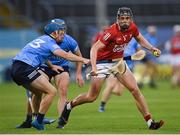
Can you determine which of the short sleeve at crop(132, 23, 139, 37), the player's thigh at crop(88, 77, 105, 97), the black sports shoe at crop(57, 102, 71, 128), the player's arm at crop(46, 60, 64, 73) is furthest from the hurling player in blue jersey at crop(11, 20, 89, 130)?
the short sleeve at crop(132, 23, 139, 37)

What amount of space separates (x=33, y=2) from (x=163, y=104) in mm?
20072

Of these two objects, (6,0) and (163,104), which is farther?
(6,0)

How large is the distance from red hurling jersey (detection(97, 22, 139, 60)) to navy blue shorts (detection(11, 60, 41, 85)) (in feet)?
5.03

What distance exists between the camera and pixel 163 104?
76.9 ft

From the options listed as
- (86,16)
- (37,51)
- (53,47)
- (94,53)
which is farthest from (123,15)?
(86,16)

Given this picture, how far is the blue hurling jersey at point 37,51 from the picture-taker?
49.5 ft

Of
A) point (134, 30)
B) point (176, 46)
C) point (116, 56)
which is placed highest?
point (134, 30)

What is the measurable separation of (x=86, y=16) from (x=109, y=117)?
78.3ft

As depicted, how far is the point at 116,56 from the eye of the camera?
52.4 feet

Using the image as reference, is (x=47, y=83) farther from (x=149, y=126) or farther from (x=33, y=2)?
(x=33, y=2)

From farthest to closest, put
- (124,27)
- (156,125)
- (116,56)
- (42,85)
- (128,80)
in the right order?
(116,56)
(128,80)
(124,27)
(156,125)
(42,85)

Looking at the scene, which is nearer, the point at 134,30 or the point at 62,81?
the point at 134,30

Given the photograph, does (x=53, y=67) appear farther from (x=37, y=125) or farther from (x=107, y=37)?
(x=37, y=125)

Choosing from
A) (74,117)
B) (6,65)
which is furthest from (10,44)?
(74,117)
